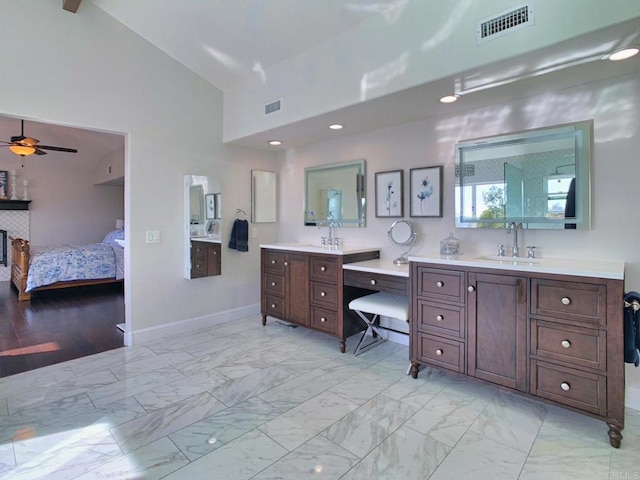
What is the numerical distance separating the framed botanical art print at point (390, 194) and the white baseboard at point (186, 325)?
2128mm

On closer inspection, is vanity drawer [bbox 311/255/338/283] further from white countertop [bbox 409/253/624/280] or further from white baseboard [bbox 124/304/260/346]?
white baseboard [bbox 124/304/260/346]

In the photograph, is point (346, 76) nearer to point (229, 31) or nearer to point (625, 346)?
point (229, 31)

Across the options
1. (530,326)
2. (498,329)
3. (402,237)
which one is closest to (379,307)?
(402,237)

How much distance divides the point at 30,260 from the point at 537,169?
6789mm

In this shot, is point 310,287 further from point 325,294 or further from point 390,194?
point 390,194

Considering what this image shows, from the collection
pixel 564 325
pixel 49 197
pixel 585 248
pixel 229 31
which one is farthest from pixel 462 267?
pixel 49 197

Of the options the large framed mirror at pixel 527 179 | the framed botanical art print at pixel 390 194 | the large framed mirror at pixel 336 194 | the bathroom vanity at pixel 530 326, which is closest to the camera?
the bathroom vanity at pixel 530 326

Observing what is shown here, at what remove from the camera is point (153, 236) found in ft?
11.8

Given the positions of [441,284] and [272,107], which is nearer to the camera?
[441,284]

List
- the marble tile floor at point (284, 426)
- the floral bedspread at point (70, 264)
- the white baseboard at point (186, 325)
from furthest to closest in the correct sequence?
the floral bedspread at point (70, 264)
the white baseboard at point (186, 325)
the marble tile floor at point (284, 426)

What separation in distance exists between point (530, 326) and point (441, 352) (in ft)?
2.09

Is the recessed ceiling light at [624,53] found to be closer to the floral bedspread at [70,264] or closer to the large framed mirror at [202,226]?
the large framed mirror at [202,226]

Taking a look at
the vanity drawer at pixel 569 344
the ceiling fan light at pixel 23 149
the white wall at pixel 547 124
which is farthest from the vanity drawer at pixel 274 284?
the ceiling fan light at pixel 23 149

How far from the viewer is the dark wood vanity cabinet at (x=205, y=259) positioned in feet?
12.7
